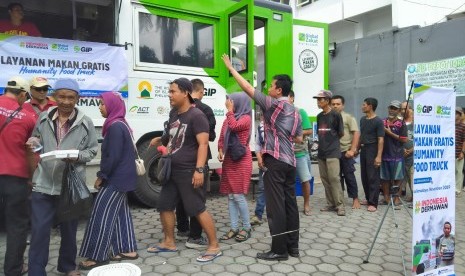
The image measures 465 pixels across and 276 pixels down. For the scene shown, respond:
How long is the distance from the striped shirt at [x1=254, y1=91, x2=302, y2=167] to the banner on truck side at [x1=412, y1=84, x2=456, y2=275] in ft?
3.50

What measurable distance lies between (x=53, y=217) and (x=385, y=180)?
15.4 ft

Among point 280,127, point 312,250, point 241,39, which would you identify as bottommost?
point 312,250

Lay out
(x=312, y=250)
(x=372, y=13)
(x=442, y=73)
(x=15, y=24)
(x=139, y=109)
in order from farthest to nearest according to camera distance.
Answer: (x=372, y=13) → (x=442, y=73) → (x=139, y=109) → (x=15, y=24) → (x=312, y=250)

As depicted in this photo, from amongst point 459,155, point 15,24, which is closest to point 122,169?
point 15,24

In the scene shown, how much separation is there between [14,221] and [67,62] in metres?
2.00

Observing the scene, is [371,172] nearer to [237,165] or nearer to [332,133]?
[332,133]

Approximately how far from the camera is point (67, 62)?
4410 mm

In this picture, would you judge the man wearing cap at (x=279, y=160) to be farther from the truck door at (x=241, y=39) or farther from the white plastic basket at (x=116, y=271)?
the truck door at (x=241, y=39)

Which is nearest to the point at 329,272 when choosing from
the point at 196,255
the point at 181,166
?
the point at 196,255

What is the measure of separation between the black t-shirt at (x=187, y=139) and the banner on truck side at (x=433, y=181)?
1.74 metres

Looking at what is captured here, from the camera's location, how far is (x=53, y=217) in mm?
3043

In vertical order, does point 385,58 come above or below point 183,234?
above

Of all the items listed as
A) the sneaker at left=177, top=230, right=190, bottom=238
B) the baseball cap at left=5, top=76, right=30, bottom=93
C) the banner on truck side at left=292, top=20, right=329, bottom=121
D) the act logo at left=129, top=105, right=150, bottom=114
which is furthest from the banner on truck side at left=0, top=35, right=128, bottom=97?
the banner on truck side at left=292, top=20, right=329, bottom=121

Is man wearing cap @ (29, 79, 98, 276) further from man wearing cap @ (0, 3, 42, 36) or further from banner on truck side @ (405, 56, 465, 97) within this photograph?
banner on truck side @ (405, 56, 465, 97)
